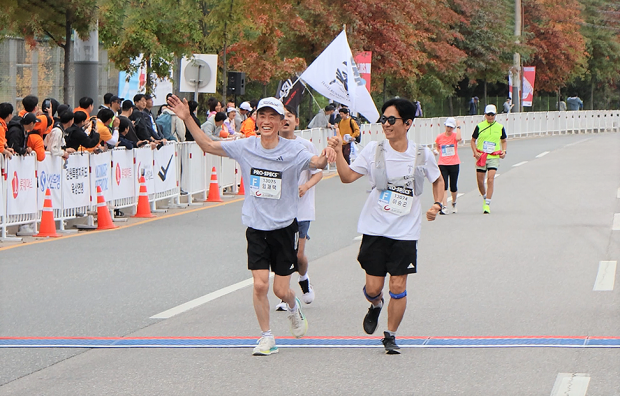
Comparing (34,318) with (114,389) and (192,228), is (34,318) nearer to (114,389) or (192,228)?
(114,389)

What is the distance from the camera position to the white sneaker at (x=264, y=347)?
7305mm

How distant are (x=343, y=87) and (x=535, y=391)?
16.6ft

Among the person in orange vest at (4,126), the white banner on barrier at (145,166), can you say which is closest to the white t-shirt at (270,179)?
the person in orange vest at (4,126)

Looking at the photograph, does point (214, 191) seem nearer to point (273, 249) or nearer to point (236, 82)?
point (236, 82)

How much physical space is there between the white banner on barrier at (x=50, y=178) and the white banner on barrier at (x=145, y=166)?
2.31m

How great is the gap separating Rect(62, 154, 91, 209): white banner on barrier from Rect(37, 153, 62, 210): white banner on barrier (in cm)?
14

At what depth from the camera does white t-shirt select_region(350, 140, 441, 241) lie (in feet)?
24.3

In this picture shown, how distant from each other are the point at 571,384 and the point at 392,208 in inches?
68.2

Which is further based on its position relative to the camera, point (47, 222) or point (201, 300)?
point (47, 222)

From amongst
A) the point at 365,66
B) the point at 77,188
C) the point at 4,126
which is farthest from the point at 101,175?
the point at 365,66

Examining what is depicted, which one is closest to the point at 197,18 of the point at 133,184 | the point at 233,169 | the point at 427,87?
the point at 233,169

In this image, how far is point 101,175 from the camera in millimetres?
16047

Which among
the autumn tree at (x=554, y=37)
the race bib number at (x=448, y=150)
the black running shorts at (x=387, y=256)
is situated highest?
the autumn tree at (x=554, y=37)

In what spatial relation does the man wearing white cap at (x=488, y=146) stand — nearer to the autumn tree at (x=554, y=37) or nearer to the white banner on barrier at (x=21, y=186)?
the white banner on barrier at (x=21, y=186)
